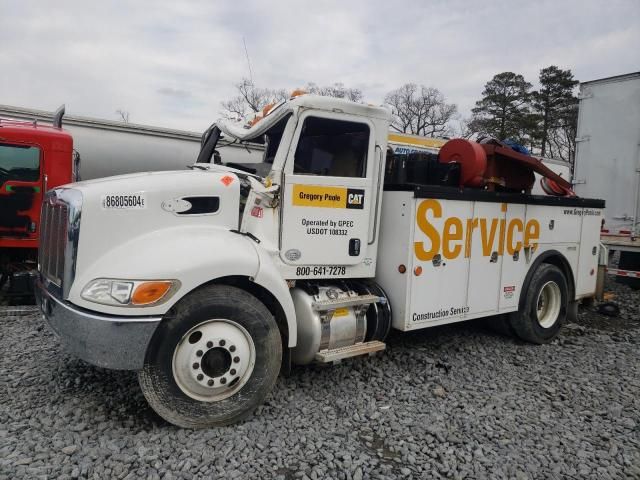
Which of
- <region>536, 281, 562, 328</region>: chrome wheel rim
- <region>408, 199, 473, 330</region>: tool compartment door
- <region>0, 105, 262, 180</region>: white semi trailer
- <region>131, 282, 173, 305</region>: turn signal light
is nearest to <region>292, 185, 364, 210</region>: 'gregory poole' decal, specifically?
<region>408, 199, 473, 330</region>: tool compartment door

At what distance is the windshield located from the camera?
6754 millimetres

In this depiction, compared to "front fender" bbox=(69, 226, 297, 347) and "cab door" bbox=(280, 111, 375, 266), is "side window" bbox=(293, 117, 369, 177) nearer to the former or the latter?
"cab door" bbox=(280, 111, 375, 266)

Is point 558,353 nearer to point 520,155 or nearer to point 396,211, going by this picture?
point 520,155

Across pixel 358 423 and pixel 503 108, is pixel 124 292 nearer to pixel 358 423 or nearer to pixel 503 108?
pixel 358 423

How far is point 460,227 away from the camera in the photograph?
15.9ft

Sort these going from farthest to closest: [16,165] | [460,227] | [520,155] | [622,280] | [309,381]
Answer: [622,280] → [16,165] → [520,155] → [460,227] → [309,381]

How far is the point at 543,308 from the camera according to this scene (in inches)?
245

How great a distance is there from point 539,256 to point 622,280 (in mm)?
3497

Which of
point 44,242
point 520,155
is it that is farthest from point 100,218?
point 520,155

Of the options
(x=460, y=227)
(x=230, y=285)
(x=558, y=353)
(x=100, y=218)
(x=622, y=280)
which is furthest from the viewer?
(x=622, y=280)

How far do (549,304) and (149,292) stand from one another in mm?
5037

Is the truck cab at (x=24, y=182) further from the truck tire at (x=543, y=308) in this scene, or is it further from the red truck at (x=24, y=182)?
the truck tire at (x=543, y=308)

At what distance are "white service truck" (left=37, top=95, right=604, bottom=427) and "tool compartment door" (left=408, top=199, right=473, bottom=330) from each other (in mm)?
16

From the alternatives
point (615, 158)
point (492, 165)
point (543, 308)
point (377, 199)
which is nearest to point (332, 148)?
point (377, 199)
